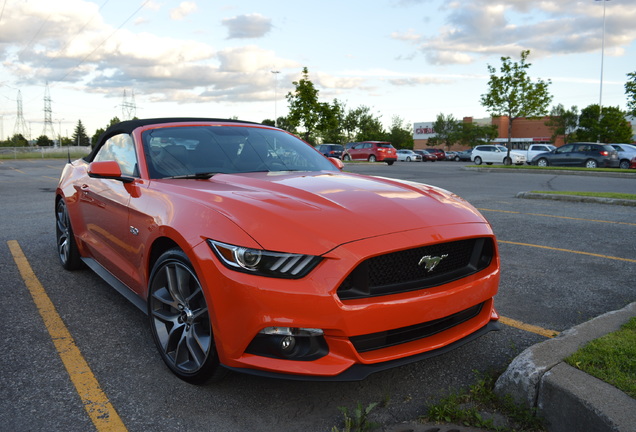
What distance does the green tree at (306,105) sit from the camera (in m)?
39.9

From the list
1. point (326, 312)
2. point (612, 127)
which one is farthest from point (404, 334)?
point (612, 127)

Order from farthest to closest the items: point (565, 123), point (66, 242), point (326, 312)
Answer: point (565, 123) → point (66, 242) → point (326, 312)

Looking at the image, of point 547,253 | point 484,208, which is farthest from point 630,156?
point 547,253

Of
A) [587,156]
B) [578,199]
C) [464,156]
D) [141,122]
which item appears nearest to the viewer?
[141,122]

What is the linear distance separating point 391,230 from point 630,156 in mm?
29831

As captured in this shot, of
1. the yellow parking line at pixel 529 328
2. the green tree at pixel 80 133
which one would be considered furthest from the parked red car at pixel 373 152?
the green tree at pixel 80 133

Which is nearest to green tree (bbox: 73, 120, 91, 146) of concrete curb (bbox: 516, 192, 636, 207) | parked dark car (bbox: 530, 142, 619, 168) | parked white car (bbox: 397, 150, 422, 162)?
parked white car (bbox: 397, 150, 422, 162)

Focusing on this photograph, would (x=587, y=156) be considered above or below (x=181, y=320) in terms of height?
above

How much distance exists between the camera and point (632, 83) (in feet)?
98.7

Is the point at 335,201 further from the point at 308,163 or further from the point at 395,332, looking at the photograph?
the point at 308,163

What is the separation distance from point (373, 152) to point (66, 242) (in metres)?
32.6

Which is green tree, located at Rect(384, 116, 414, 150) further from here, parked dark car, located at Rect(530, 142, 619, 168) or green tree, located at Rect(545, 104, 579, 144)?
parked dark car, located at Rect(530, 142, 619, 168)

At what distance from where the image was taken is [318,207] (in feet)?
9.07

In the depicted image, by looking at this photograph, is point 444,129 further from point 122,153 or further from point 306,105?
point 122,153
